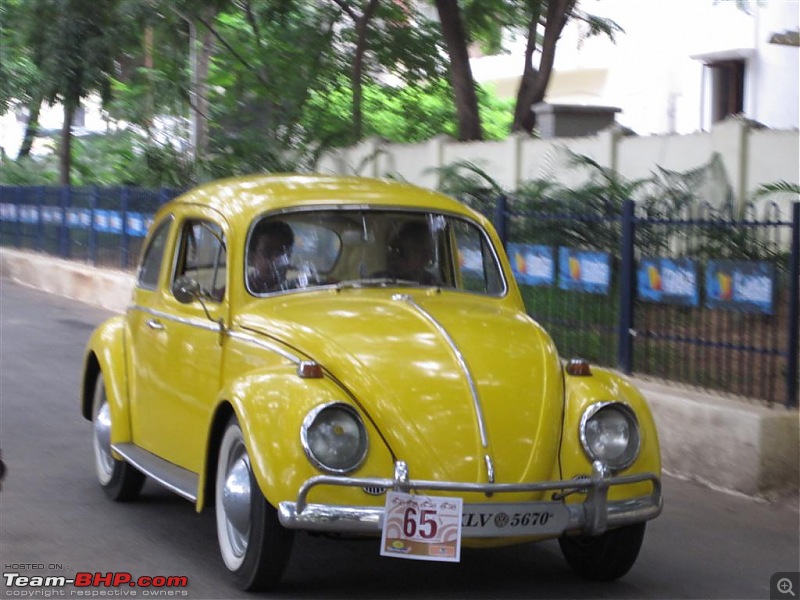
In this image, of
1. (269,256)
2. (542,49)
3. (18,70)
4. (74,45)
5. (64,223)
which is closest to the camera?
(269,256)

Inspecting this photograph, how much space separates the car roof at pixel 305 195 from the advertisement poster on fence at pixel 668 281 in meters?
2.37

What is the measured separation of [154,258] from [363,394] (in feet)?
8.55

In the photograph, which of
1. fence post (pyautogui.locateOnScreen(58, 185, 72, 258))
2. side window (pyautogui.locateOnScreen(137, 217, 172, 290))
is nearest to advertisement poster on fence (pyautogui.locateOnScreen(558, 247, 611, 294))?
side window (pyautogui.locateOnScreen(137, 217, 172, 290))

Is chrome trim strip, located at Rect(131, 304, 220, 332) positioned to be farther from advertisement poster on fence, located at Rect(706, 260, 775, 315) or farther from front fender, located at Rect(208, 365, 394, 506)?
advertisement poster on fence, located at Rect(706, 260, 775, 315)

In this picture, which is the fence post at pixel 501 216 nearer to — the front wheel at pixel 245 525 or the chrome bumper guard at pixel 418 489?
the front wheel at pixel 245 525

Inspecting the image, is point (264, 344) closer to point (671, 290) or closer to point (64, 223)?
point (671, 290)

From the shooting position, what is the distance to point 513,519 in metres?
5.07

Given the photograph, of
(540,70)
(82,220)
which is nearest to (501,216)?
(540,70)

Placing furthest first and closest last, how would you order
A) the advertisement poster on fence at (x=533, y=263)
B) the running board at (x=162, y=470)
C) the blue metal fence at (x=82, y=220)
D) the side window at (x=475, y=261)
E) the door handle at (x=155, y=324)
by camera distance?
the blue metal fence at (x=82, y=220) → the advertisement poster on fence at (x=533, y=263) → the door handle at (x=155, y=324) → the side window at (x=475, y=261) → the running board at (x=162, y=470)

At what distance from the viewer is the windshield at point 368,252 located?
639 cm

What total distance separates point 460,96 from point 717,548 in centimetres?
1249

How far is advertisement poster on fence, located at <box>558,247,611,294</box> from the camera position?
958 centimetres

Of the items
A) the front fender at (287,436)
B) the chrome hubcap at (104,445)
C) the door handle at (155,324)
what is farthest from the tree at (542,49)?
the front fender at (287,436)

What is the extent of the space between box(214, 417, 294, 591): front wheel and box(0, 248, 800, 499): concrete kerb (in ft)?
11.7
